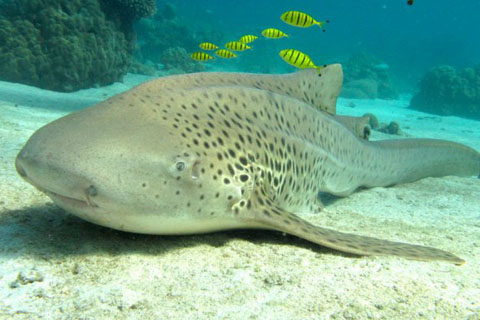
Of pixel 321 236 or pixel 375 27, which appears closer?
pixel 321 236

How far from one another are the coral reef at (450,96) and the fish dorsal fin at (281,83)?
24039 mm

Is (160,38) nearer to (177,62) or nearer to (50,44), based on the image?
(177,62)

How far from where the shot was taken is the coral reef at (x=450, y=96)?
26.1 metres

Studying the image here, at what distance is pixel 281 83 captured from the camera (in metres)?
4.61

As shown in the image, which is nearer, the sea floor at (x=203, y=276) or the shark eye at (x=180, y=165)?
the sea floor at (x=203, y=276)

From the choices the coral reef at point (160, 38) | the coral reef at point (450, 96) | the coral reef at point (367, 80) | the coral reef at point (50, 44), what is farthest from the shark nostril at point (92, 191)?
the coral reef at point (450, 96)

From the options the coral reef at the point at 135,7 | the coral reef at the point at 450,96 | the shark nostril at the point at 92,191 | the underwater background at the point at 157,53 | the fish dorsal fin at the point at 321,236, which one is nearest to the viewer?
the shark nostril at the point at 92,191

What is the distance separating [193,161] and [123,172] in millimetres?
539

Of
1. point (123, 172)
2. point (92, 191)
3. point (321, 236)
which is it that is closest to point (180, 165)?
point (123, 172)

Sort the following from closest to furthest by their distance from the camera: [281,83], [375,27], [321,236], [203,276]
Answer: [203,276] < [321,236] < [281,83] < [375,27]

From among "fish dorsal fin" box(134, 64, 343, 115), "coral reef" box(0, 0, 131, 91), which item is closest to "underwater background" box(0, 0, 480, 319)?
"fish dorsal fin" box(134, 64, 343, 115)

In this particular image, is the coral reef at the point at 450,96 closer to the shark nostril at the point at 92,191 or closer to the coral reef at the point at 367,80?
the coral reef at the point at 367,80

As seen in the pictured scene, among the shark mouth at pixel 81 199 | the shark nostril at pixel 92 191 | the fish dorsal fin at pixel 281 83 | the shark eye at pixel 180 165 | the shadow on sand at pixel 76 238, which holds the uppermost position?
the fish dorsal fin at pixel 281 83

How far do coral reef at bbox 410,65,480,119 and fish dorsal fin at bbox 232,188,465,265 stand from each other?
26.4m
